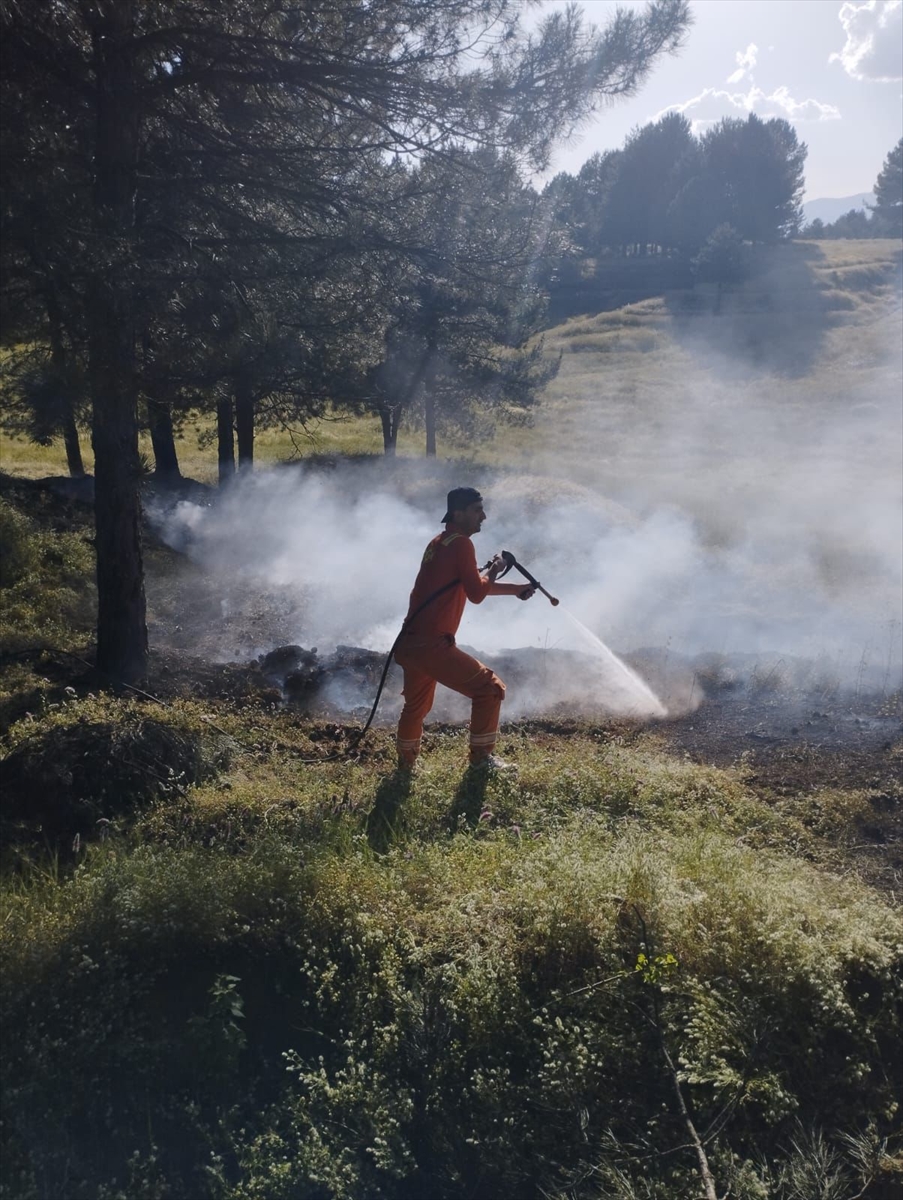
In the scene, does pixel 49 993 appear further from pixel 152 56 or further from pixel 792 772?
pixel 152 56

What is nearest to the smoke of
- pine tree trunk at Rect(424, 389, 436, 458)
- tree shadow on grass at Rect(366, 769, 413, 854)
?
pine tree trunk at Rect(424, 389, 436, 458)

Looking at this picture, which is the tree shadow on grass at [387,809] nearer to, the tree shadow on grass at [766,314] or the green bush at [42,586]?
the green bush at [42,586]

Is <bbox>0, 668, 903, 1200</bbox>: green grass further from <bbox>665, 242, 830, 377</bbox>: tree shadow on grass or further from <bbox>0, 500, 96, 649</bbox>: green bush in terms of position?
<bbox>665, 242, 830, 377</bbox>: tree shadow on grass

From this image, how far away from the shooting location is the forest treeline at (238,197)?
6.56m

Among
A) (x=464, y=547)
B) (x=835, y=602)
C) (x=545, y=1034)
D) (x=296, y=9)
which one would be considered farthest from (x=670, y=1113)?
(x=835, y=602)

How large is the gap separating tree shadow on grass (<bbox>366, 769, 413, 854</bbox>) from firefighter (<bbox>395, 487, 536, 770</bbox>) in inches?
8.2

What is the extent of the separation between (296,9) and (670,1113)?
7491 millimetres

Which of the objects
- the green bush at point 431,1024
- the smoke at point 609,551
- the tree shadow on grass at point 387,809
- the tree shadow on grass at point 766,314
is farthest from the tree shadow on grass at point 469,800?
the tree shadow on grass at point 766,314

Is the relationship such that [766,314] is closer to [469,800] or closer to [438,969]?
[469,800]

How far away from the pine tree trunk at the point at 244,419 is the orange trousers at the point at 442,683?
9.87 ft

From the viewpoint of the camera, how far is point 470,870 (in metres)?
4.69

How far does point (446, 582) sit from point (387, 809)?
147 centimetres

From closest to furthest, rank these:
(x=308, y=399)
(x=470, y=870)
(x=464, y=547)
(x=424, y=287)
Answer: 1. (x=470, y=870)
2. (x=464, y=547)
3. (x=424, y=287)
4. (x=308, y=399)

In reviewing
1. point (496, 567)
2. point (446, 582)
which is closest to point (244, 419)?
point (496, 567)
